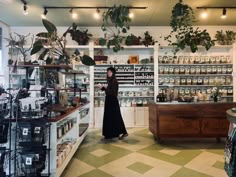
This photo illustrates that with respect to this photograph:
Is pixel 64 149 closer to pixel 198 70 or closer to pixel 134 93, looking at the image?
pixel 134 93

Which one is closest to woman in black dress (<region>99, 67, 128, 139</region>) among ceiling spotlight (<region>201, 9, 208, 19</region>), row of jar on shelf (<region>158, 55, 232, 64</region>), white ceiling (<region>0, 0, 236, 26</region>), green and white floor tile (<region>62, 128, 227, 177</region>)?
green and white floor tile (<region>62, 128, 227, 177</region>)

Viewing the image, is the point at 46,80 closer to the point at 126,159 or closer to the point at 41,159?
the point at 41,159

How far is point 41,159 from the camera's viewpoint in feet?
8.05

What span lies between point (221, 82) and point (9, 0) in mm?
6091

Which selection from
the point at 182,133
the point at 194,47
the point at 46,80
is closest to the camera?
the point at 46,80

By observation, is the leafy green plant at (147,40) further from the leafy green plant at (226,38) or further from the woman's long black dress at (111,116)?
the woman's long black dress at (111,116)

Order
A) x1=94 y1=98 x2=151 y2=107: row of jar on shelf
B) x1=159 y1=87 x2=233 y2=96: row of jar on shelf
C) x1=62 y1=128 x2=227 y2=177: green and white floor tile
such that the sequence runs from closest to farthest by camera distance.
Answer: x1=62 y1=128 x2=227 y2=177: green and white floor tile → x1=159 y1=87 x2=233 y2=96: row of jar on shelf → x1=94 y1=98 x2=151 y2=107: row of jar on shelf

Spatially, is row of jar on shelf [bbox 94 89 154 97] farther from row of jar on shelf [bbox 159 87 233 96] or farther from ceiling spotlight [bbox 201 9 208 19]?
ceiling spotlight [bbox 201 9 208 19]

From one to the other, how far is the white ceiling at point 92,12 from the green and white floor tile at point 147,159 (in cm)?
316

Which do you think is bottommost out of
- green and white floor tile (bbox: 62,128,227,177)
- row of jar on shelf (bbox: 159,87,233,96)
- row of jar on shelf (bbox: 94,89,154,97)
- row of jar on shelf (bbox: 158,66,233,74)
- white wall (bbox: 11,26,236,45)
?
green and white floor tile (bbox: 62,128,227,177)

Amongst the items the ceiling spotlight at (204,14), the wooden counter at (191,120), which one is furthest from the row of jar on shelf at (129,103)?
the ceiling spotlight at (204,14)

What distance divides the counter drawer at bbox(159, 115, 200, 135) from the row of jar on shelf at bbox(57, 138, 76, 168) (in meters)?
1.85

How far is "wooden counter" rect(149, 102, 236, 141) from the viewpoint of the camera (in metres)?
4.58

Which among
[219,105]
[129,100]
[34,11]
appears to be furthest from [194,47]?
[34,11]
